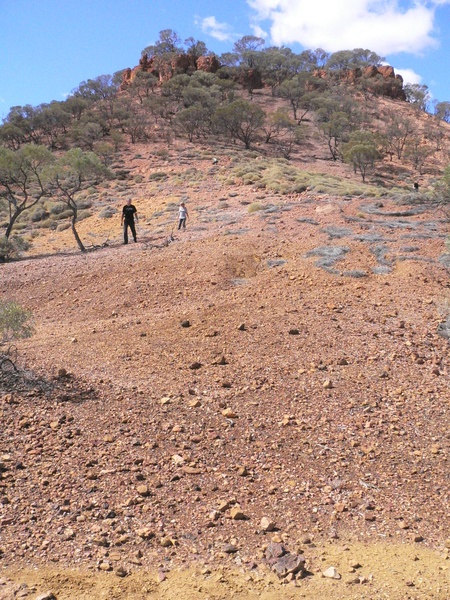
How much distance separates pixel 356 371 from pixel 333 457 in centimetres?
193

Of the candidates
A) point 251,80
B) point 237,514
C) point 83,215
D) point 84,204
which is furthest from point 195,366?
point 251,80

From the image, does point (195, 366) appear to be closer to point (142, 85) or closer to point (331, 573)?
point (331, 573)

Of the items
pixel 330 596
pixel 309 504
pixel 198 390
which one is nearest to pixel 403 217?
pixel 198 390

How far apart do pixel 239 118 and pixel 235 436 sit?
3888cm

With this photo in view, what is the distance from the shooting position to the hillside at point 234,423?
11.2 ft

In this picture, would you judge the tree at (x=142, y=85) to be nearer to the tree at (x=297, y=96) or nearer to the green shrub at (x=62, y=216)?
the tree at (x=297, y=96)

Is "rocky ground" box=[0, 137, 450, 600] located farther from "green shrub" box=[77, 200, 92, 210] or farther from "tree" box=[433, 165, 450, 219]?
"green shrub" box=[77, 200, 92, 210]

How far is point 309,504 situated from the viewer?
162 inches

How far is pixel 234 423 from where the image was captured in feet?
17.4

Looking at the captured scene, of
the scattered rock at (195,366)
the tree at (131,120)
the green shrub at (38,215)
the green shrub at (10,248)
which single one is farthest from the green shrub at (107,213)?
the tree at (131,120)

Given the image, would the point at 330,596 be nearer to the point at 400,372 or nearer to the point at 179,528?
the point at 179,528

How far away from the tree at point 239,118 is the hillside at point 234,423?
3041 centimetres

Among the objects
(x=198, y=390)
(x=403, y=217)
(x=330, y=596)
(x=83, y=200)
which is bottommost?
(x=330, y=596)

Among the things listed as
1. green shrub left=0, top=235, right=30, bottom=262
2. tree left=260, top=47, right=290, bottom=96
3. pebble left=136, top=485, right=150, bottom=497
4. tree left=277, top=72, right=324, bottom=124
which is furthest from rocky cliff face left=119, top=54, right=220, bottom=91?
pebble left=136, top=485, right=150, bottom=497
